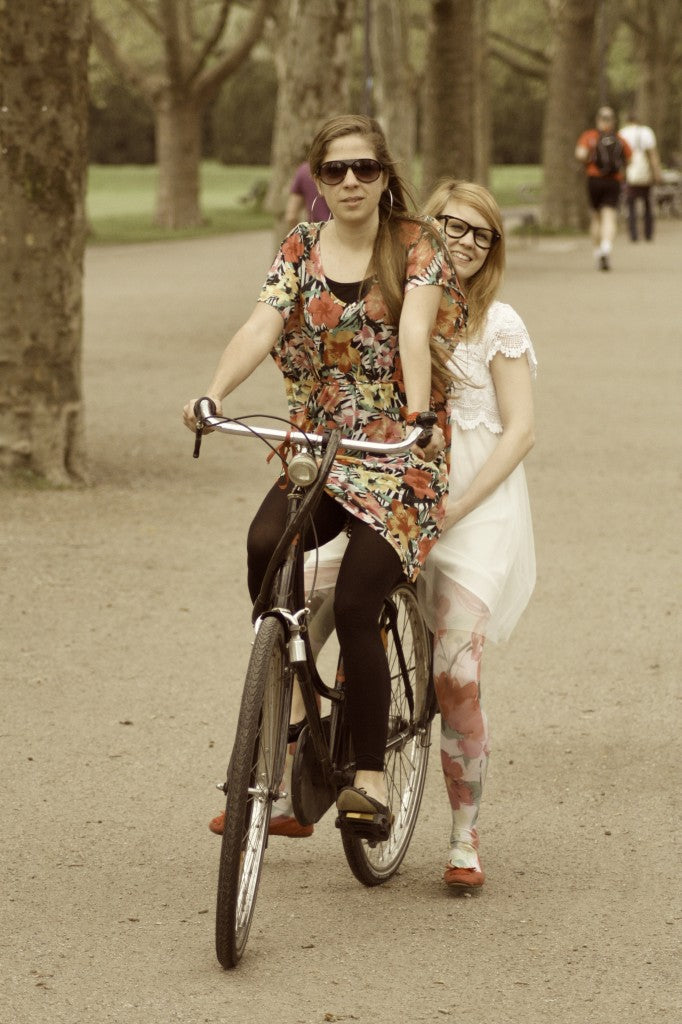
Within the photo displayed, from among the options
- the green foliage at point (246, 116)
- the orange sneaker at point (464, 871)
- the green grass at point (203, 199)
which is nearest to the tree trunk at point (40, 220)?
the orange sneaker at point (464, 871)

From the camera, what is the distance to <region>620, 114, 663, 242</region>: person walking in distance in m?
31.8

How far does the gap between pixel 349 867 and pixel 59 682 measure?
80.3 inches

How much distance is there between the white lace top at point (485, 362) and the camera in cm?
458

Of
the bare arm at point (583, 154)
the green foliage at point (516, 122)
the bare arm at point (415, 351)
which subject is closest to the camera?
the bare arm at point (415, 351)

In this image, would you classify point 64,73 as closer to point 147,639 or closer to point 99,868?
point 147,639

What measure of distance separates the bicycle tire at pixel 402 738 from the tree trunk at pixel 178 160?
3329cm

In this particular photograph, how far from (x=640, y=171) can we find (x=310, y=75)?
14770 mm

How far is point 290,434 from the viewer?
4.04 m

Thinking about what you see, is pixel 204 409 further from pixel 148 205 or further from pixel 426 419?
pixel 148 205

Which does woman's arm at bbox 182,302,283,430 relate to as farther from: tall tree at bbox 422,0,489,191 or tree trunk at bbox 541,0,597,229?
tree trunk at bbox 541,0,597,229

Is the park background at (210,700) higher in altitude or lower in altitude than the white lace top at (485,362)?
lower

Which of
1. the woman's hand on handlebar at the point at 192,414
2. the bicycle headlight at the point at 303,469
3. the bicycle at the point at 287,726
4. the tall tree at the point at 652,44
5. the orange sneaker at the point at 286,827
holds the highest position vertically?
the tall tree at the point at 652,44

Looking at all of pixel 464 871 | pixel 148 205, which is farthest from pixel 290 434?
pixel 148 205

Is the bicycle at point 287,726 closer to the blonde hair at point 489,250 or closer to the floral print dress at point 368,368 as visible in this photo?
the floral print dress at point 368,368
